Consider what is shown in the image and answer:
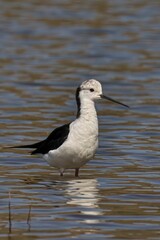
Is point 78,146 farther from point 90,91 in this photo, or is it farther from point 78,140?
point 90,91

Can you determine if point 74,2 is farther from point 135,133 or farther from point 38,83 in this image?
point 135,133

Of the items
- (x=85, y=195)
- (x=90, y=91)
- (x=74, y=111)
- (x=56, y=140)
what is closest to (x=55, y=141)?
(x=56, y=140)

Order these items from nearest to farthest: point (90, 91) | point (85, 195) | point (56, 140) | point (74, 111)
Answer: point (85, 195) < point (56, 140) < point (90, 91) < point (74, 111)

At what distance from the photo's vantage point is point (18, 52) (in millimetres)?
22844

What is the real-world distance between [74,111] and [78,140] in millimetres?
5631

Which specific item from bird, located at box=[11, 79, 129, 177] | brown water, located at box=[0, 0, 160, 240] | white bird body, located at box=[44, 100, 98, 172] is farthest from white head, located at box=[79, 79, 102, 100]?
brown water, located at box=[0, 0, 160, 240]

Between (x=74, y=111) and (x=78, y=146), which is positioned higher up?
(x=78, y=146)

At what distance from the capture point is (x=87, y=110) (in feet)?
38.8

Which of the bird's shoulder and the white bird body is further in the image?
the bird's shoulder

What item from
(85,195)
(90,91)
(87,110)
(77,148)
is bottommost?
(85,195)

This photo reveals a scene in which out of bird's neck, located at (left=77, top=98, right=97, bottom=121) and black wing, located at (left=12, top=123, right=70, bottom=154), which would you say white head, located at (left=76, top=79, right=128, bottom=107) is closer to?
bird's neck, located at (left=77, top=98, right=97, bottom=121)

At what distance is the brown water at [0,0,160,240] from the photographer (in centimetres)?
956

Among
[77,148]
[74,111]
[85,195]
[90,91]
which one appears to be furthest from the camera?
[74,111]

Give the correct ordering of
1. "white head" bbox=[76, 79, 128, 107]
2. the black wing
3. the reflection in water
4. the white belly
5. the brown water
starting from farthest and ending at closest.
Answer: "white head" bbox=[76, 79, 128, 107] → the black wing → the white belly → the reflection in water → the brown water
